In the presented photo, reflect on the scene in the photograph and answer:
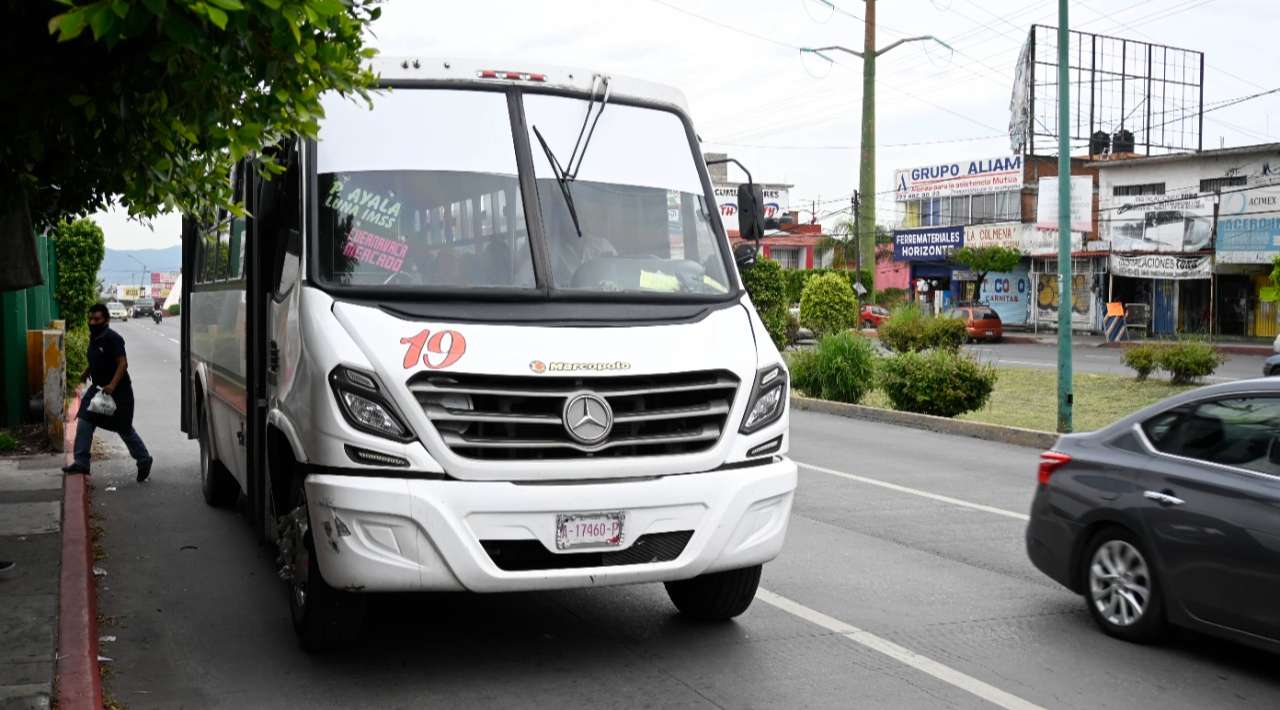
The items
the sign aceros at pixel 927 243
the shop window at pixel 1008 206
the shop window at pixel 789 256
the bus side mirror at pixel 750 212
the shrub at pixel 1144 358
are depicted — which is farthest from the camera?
the shop window at pixel 789 256

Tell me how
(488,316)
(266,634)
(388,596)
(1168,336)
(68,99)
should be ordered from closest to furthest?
1. (68,99)
2. (488,316)
3. (266,634)
4. (388,596)
5. (1168,336)

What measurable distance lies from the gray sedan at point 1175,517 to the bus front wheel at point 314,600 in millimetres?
3819

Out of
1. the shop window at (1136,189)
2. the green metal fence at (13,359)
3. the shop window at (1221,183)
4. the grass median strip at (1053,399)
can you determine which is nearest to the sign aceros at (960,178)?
the shop window at (1136,189)

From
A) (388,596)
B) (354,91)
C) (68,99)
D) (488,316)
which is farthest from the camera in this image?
(388,596)

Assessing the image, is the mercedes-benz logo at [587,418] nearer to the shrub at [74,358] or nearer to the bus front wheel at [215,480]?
the bus front wheel at [215,480]

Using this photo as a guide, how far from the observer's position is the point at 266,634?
708 cm

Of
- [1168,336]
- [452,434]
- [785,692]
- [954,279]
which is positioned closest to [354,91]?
[452,434]

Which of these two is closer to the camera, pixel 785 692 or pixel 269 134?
pixel 785 692

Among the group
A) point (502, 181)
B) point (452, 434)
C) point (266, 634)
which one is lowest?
point (266, 634)

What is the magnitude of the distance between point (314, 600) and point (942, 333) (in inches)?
971

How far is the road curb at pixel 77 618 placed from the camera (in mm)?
5758

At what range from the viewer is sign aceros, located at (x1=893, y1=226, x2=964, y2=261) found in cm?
6191

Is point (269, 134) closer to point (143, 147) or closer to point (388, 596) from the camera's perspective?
point (143, 147)

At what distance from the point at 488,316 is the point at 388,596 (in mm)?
2411
